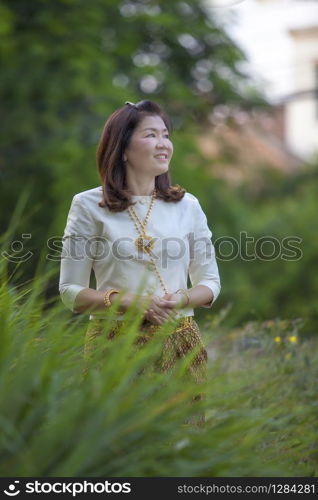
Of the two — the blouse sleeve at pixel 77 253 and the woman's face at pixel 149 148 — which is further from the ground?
the woman's face at pixel 149 148

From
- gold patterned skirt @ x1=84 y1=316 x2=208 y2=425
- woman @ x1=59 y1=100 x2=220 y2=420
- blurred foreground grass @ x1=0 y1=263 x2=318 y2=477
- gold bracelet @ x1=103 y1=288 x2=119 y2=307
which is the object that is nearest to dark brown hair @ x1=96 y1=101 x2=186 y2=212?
woman @ x1=59 y1=100 x2=220 y2=420

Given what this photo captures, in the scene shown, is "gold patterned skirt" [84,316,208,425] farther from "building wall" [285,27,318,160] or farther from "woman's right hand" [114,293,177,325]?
"building wall" [285,27,318,160]

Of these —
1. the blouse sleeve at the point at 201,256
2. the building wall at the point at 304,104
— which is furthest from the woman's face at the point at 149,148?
the building wall at the point at 304,104

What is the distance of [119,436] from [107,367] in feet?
0.68

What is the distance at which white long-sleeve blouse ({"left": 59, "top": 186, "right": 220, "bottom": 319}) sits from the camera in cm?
371

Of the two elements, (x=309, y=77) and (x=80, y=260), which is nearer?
(x=80, y=260)

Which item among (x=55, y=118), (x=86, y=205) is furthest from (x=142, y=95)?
(x=86, y=205)

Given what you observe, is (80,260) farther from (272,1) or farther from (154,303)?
(272,1)

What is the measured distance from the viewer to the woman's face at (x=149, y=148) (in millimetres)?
3764

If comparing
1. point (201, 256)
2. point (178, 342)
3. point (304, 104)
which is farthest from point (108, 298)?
point (304, 104)

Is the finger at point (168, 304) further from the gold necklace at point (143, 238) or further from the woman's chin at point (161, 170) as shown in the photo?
the woman's chin at point (161, 170)

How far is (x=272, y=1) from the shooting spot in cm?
2908
